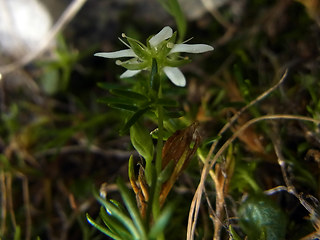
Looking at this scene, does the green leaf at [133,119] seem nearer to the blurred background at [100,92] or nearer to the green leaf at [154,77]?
the green leaf at [154,77]

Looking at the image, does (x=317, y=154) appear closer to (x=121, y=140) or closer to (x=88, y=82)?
(x=121, y=140)

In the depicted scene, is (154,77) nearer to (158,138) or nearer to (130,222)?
(158,138)

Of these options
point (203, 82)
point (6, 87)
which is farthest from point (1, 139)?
point (203, 82)

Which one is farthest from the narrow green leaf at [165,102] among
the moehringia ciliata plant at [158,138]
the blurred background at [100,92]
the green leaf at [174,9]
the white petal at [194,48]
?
the green leaf at [174,9]

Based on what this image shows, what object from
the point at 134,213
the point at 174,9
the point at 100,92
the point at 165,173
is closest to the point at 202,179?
the point at 165,173

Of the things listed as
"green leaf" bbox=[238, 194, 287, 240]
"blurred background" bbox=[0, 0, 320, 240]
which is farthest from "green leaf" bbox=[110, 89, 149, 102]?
"green leaf" bbox=[238, 194, 287, 240]

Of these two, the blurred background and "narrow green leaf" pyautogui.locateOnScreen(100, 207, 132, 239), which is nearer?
"narrow green leaf" pyautogui.locateOnScreen(100, 207, 132, 239)

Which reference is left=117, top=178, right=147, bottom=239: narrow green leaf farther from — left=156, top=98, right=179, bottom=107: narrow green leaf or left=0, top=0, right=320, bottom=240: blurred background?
left=0, top=0, right=320, bottom=240: blurred background
